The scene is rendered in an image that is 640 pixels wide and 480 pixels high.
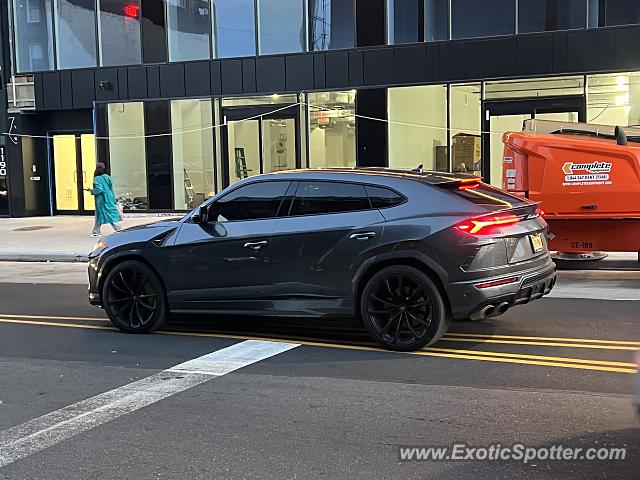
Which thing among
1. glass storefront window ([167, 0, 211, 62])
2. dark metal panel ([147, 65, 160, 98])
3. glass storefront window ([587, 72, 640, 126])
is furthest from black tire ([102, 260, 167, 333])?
dark metal panel ([147, 65, 160, 98])

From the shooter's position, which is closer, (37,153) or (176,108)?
(176,108)

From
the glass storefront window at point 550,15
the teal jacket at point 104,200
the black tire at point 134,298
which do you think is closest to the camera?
the black tire at point 134,298

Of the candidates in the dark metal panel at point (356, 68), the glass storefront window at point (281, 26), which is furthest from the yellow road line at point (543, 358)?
the glass storefront window at point (281, 26)

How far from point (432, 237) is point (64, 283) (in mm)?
7482

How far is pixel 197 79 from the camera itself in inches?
806

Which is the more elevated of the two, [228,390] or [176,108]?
[176,108]

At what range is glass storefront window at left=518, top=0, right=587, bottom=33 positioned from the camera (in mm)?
17109

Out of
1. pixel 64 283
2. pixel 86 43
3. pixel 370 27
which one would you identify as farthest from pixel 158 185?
pixel 64 283

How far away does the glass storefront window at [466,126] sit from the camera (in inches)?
717

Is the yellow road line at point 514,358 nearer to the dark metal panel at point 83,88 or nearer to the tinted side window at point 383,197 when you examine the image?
the tinted side window at point 383,197

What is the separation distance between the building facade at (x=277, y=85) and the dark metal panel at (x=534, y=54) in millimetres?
33

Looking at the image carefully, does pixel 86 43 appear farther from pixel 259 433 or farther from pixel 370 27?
pixel 259 433

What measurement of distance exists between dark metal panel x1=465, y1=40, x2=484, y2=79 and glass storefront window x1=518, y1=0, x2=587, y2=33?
1.07 m

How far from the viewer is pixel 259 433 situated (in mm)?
4691
